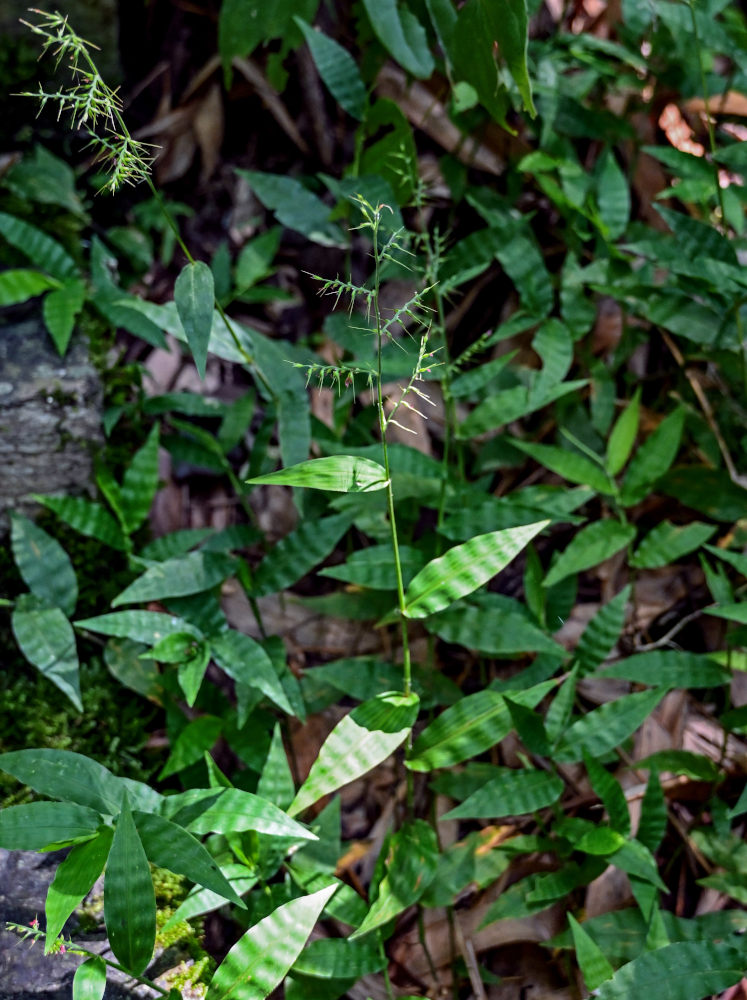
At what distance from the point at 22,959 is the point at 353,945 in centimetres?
56

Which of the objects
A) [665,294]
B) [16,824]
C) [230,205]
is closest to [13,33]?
[230,205]

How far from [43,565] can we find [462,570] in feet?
3.26

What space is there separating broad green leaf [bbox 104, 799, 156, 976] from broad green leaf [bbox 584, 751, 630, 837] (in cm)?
82

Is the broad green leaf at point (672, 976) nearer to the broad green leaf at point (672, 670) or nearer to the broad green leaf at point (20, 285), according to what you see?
the broad green leaf at point (672, 670)

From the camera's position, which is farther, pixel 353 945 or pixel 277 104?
pixel 277 104

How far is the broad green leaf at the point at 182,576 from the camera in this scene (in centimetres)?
174

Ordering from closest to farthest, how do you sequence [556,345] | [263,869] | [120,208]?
1. [263,869]
2. [556,345]
3. [120,208]

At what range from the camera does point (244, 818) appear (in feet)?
4.39

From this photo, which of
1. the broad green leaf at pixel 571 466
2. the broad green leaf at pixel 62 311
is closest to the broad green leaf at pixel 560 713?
the broad green leaf at pixel 571 466

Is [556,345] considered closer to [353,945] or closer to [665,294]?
[665,294]

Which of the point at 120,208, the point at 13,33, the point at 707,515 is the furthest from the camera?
the point at 120,208

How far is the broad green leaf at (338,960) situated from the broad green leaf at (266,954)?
24 centimetres

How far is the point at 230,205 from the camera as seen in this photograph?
2.69m

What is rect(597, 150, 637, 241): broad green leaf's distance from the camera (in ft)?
7.09
